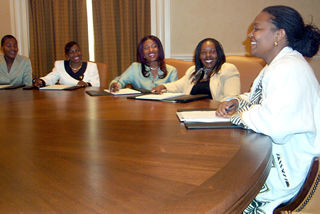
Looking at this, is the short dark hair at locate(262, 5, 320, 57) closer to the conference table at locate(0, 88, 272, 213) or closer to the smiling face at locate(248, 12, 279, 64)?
the smiling face at locate(248, 12, 279, 64)

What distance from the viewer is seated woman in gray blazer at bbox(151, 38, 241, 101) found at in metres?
2.24

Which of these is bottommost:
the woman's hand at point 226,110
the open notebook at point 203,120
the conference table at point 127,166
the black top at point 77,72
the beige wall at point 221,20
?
the conference table at point 127,166

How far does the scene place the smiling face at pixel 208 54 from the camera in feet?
7.77

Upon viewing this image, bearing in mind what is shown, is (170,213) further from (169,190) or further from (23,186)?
(23,186)

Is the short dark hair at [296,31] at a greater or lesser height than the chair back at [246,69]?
greater

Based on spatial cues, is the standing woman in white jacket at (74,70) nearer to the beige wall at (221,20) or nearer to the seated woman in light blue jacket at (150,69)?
the seated woman in light blue jacket at (150,69)

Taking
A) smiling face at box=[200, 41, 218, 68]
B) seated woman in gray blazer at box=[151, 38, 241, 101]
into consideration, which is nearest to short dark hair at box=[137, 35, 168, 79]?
seated woman in gray blazer at box=[151, 38, 241, 101]

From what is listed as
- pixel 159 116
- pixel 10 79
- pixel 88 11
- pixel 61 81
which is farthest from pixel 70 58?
pixel 159 116

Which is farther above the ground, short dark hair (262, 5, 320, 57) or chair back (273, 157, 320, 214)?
short dark hair (262, 5, 320, 57)

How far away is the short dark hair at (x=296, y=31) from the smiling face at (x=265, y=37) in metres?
0.03

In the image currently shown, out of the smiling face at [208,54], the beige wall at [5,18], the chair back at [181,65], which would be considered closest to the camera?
the smiling face at [208,54]

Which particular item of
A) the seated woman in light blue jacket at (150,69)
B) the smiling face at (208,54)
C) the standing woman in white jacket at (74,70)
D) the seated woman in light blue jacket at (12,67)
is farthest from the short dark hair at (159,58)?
the seated woman in light blue jacket at (12,67)

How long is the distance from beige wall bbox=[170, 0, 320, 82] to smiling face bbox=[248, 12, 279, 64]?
215cm

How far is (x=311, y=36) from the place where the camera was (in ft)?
3.66
